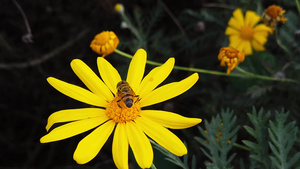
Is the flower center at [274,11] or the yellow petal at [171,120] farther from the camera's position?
the flower center at [274,11]

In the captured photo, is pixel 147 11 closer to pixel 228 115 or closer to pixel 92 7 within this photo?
pixel 92 7

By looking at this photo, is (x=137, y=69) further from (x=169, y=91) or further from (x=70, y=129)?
(x=70, y=129)

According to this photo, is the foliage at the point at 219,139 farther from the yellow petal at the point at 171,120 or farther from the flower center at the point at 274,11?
the flower center at the point at 274,11

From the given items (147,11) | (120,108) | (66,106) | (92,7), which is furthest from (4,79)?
(120,108)

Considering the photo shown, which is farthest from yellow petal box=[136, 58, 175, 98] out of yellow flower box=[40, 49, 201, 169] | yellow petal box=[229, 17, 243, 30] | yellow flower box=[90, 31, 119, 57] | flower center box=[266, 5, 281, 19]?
yellow petal box=[229, 17, 243, 30]

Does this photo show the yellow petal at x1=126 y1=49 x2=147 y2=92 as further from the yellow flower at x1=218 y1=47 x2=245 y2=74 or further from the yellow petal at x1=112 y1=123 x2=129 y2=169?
the yellow flower at x1=218 y1=47 x2=245 y2=74

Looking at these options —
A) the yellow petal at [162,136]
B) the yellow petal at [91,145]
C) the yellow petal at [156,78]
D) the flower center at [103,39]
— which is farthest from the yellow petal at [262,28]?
the yellow petal at [91,145]

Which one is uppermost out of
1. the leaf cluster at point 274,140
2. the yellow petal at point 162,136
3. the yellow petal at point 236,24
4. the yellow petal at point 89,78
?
the yellow petal at point 236,24

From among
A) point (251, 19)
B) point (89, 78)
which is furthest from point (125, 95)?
point (251, 19)
